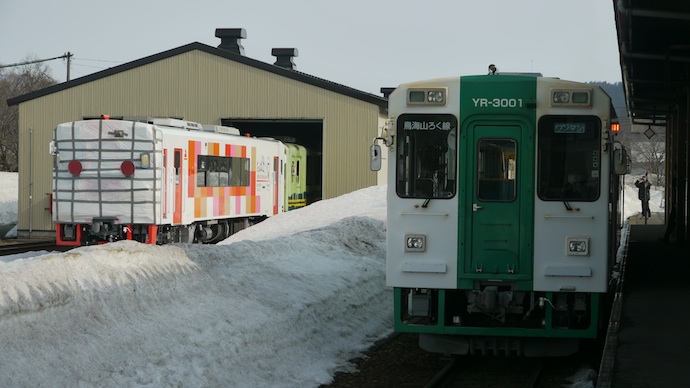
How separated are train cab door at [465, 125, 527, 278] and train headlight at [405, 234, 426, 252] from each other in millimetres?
495

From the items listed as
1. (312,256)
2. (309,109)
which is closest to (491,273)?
(312,256)

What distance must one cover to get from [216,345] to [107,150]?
12107mm

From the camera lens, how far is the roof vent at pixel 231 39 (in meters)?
40.1

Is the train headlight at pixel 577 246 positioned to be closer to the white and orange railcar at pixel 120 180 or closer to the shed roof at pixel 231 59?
the white and orange railcar at pixel 120 180

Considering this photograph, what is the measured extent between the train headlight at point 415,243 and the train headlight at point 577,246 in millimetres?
1531

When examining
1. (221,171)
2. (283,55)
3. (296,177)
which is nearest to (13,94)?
(283,55)

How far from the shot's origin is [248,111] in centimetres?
3572

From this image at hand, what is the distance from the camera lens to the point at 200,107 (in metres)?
35.8

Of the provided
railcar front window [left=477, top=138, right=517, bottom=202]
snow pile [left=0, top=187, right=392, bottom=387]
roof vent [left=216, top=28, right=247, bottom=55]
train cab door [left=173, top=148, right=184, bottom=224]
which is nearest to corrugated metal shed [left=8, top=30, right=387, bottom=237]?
roof vent [left=216, top=28, right=247, bottom=55]

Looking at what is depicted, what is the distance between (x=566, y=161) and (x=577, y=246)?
92 centimetres

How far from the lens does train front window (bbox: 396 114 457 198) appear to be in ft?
34.8

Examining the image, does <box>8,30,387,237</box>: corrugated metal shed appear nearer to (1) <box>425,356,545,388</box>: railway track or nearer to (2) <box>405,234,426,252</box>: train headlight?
(1) <box>425,356,545,388</box>: railway track

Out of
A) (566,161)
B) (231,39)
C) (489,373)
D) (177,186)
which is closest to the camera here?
(566,161)

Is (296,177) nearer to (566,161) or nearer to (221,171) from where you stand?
(221,171)
